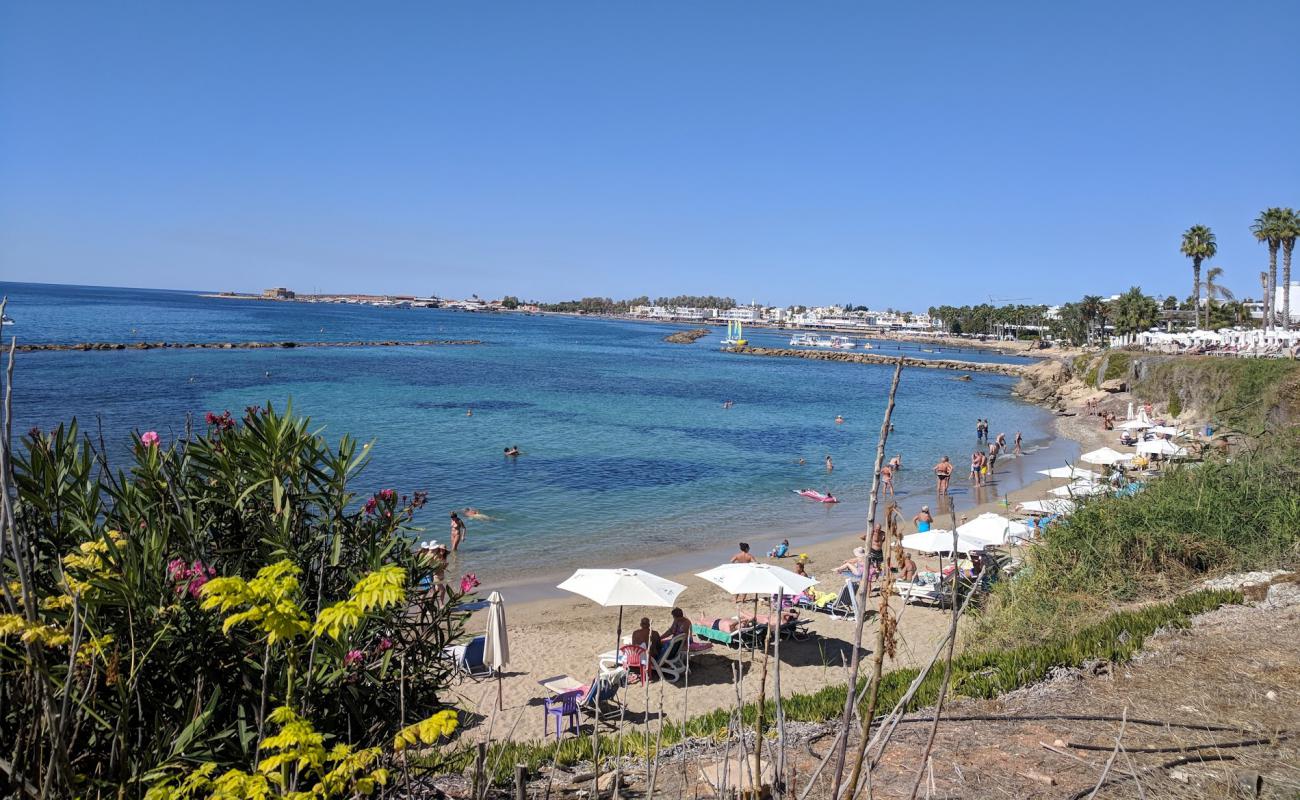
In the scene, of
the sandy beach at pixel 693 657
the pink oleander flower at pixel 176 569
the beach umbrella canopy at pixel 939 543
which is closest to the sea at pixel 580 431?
the pink oleander flower at pixel 176 569

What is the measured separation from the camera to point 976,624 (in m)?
9.66

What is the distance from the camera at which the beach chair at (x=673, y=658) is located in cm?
1034

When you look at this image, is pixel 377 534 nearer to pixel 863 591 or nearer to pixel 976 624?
pixel 863 591

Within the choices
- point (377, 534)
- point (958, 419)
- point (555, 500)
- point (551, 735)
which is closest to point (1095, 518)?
point (551, 735)

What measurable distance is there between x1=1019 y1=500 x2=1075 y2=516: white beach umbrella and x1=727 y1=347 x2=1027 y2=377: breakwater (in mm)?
61313

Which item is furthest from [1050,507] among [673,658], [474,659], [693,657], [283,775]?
[283,775]

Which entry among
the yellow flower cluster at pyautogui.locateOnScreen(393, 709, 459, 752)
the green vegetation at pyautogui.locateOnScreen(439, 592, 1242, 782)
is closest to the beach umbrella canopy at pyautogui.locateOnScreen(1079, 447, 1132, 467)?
the green vegetation at pyautogui.locateOnScreen(439, 592, 1242, 782)

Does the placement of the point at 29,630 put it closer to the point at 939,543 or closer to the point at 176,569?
the point at 176,569

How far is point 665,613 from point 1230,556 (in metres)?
8.33

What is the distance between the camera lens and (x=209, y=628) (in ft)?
13.1

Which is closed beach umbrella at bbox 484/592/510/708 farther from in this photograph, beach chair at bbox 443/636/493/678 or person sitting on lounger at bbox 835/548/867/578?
person sitting on lounger at bbox 835/548/867/578

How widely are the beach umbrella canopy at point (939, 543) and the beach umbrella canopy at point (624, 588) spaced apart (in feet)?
17.3

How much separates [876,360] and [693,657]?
99.2 meters

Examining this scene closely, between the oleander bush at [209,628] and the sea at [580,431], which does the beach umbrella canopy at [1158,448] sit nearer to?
the sea at [580,431]
